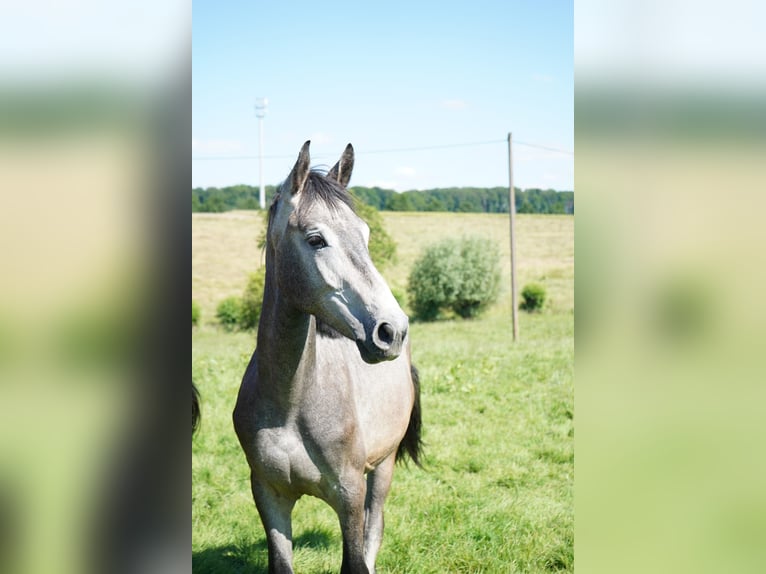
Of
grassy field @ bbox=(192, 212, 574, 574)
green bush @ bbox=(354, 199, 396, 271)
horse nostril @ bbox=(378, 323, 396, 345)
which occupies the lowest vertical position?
grassy field @ bbox=(192, 212, 574, 574)

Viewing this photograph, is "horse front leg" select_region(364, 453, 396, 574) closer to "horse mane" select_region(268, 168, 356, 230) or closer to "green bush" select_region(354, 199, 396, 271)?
"horse mane" select_region(268, 168, 356, 230)

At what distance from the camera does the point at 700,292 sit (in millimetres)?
929

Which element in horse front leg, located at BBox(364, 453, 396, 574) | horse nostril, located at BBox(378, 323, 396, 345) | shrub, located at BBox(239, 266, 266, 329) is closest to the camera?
horse nostril, located at BBox(378, 323, 396, 345)

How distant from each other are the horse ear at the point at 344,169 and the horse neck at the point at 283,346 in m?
0.49

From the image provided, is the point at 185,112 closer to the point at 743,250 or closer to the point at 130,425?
the point at 130,425

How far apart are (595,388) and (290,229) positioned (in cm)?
170

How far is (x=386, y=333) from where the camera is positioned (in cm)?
229

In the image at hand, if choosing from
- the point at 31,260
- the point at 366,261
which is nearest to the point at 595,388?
the point at 31,260

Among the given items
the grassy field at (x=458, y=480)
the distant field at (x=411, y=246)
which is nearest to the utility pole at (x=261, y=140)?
the distant field at (x=411, y=246)

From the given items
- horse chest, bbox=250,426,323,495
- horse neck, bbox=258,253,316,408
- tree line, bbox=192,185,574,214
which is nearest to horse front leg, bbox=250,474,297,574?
horse chest, bbox=250,426,323,495

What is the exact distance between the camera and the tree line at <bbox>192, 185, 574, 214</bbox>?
3203 centimetres

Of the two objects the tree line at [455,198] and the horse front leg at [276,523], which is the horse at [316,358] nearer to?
the horse front leg at [276,523]

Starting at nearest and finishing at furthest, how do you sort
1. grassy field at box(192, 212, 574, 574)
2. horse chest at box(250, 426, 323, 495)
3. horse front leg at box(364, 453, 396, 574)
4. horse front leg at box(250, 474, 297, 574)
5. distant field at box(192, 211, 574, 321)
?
horse chest at box(250, 426, 323, 495)
horse front leg at box(250, 474, 297, 574)
horse front leg at box(364, 453, 396, 574)
grassy field at box(192, 212, 574, 574)
distant field at box(192, 211, 574, 321)

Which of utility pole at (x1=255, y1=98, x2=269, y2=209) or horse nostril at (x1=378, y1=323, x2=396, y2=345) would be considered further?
utility pole at (x1=255, y1=98, x2=269, y2=209)
